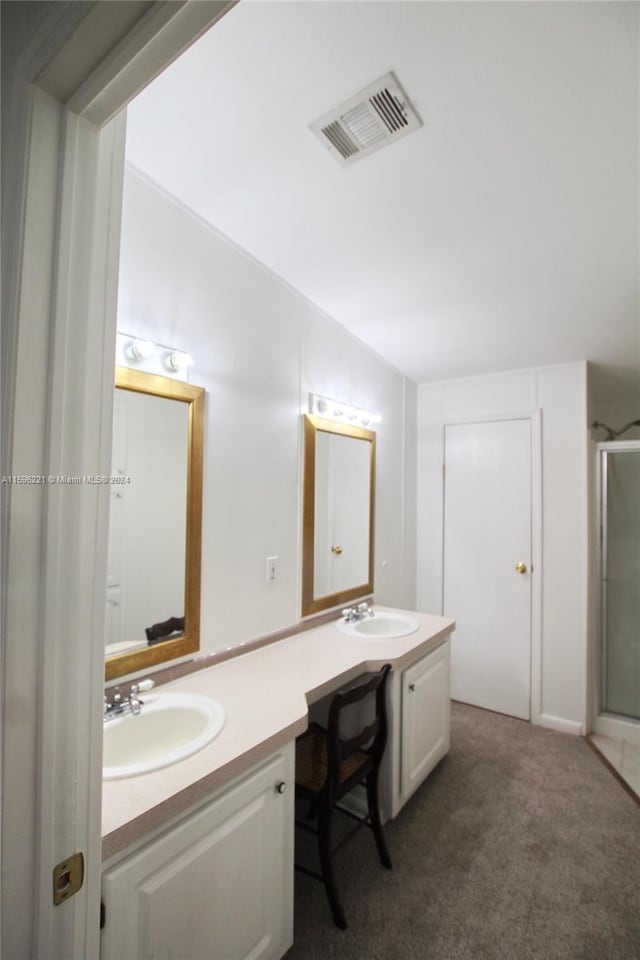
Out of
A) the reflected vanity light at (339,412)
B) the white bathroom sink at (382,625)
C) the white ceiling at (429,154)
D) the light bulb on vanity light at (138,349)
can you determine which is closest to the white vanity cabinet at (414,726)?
the white bathroom sink at (382,625)

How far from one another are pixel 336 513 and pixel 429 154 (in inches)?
65.9

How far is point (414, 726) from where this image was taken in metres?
2.03

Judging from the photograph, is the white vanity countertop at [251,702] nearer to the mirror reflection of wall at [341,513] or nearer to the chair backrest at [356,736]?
the chair backrest at [356,736]

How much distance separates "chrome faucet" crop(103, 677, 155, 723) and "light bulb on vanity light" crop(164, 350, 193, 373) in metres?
1.07

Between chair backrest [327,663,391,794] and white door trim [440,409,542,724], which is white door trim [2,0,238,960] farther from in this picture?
white door trim [440,409,542,724]

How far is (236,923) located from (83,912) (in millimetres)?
747

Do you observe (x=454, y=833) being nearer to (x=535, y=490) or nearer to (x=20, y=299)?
(x=535, y=490)

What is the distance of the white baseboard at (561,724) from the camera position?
2.79 m

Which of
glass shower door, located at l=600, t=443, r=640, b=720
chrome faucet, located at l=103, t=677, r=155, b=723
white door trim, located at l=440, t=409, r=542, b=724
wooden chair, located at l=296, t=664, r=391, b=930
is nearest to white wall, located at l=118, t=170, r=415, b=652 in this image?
chrome faucet, located at l=103, t=677, r=155, b=723

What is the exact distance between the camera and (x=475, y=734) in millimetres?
2779

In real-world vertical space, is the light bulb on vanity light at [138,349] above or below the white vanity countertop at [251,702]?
above

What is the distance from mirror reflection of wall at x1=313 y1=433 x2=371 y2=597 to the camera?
92.4 inches

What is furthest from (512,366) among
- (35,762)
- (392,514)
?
(35,762)

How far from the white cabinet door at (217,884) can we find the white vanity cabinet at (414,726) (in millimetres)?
761
